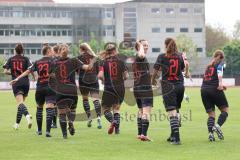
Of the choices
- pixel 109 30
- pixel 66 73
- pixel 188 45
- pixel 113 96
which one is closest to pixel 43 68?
pixel 66 73

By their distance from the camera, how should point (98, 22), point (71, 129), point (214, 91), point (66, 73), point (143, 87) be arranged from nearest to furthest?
point (214, 91)
point (143, 87)
point (66, 73)
point (71, 129)
point (98, 22)

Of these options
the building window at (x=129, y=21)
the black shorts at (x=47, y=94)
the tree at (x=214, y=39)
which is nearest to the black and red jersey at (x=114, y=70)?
the black shorts at (x=47, y=94)

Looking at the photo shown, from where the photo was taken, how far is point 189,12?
124 metres

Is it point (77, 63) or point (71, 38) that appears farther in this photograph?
point (71, 38)

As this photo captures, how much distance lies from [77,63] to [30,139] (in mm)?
2242

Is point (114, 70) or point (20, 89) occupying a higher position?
point (114, 70)

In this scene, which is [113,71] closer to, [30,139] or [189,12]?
[30,139]

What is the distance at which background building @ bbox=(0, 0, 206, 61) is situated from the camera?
118312 millimetres

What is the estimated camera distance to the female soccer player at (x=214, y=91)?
14.9 m

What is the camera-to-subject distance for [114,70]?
16516 millimetres

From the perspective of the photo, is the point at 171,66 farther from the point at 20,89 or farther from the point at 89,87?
the point at 20,89

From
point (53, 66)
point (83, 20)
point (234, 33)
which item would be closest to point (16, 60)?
point (53, 66)

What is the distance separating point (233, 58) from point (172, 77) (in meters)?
89.7

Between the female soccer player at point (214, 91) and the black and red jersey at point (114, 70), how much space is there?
2374 mm
